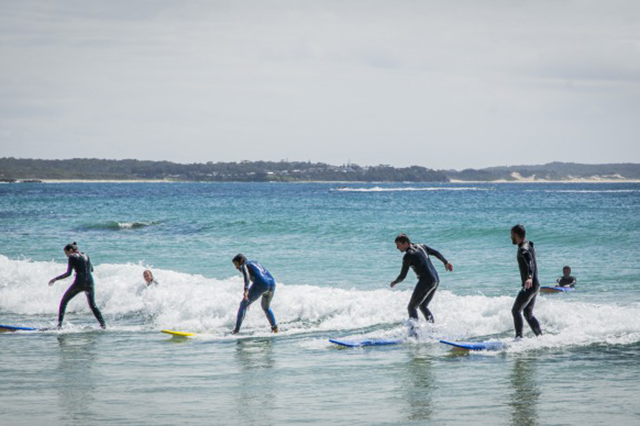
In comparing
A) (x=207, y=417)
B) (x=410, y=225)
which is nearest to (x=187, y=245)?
(x=410, y=225)

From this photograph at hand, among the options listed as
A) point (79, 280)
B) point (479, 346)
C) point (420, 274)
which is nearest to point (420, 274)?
point (420, 274)

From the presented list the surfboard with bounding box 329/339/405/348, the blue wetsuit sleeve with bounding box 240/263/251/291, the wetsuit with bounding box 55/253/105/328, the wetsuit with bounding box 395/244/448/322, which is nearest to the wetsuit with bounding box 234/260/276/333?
the blue wetsuit sleeve with bounding box 240/263/251/291

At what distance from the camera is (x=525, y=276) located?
36.8 feet

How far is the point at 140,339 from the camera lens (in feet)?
43.9

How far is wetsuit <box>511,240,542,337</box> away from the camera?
11102 millimetres

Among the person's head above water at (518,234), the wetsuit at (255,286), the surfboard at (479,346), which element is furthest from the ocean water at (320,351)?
the person's head above water at (518,234)

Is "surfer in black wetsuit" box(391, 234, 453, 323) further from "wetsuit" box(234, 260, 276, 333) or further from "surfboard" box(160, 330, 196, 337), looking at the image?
"surfboard" box(160, 330, 196, 337)

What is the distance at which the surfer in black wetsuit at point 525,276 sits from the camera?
36.3 ft

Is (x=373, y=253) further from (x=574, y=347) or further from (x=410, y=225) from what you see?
(x=574, y=347)

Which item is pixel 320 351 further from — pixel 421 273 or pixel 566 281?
pixel 566 281

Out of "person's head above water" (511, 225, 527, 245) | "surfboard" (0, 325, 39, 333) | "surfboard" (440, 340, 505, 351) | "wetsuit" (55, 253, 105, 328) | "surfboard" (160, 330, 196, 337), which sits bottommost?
"surfboard" (0, 325, 39, 333)

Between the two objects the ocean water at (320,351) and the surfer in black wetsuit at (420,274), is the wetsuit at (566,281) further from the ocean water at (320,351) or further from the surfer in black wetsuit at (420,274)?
the surfer in black wetsuit at (420,274)

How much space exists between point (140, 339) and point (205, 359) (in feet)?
8.15

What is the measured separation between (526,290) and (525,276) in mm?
207
